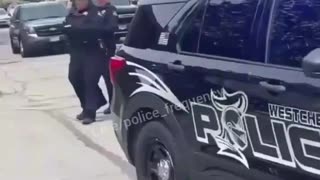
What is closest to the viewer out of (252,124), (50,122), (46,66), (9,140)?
(252,124)

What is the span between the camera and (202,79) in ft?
16.2

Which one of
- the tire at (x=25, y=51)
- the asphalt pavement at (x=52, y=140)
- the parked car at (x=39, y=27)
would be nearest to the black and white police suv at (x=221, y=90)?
the asphalt pavement at (x=52, y=140)

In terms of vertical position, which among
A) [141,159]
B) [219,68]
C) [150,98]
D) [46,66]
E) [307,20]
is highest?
[307,20]

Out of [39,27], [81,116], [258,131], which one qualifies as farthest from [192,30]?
[39,27]

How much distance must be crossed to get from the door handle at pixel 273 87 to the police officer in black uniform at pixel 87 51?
5.96 metres

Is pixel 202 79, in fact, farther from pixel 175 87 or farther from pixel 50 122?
pixel 50 122

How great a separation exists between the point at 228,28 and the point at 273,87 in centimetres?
77

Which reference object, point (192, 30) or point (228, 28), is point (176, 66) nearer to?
point (192, 30)

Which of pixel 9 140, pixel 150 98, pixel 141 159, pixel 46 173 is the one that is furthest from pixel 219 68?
pixel 9 140

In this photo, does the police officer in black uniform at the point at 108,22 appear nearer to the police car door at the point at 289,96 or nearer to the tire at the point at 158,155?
the tire at the point at 158,155

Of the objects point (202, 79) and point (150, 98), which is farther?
point (150, 98)

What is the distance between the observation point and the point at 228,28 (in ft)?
15.8

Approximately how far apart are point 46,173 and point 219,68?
331 centimetres

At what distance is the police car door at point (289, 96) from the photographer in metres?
3.91
